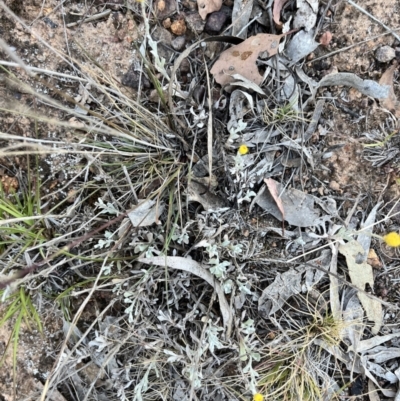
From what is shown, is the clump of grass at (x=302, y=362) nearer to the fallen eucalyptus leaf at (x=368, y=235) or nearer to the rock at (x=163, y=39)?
the fallen eucalyptus leaf at (x=368, y=235)

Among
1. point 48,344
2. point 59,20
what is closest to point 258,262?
point 48,344

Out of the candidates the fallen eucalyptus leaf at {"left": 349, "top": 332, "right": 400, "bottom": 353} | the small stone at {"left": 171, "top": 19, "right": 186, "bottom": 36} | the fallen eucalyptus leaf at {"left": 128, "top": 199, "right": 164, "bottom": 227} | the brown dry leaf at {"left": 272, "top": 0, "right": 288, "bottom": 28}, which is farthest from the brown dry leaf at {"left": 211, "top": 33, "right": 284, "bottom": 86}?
the fallen eucalyptus leaf at {"left": 349, "top": 332, "right": 400, "bottom": 353}


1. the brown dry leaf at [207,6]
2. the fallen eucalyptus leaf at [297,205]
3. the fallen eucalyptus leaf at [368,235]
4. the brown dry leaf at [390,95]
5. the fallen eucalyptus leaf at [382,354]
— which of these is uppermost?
the brown dry leaf at [207,6]

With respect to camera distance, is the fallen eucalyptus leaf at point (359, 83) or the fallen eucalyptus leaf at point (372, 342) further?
the fallen eucalyptus leaf at point (372, 342)

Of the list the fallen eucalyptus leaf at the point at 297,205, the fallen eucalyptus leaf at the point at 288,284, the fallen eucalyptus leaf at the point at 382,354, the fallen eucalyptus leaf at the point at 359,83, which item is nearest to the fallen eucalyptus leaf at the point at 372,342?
the fallen eucalyptus leaf at the point at 382,354

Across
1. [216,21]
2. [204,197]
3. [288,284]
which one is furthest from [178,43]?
[288,284]

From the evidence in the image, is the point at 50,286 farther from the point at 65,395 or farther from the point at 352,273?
the point at 352,273

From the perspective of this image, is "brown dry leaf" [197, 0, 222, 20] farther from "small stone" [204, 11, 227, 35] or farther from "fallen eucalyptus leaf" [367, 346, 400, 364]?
"fallen eucalyptus leaf" [367, 346, 400, 364]
